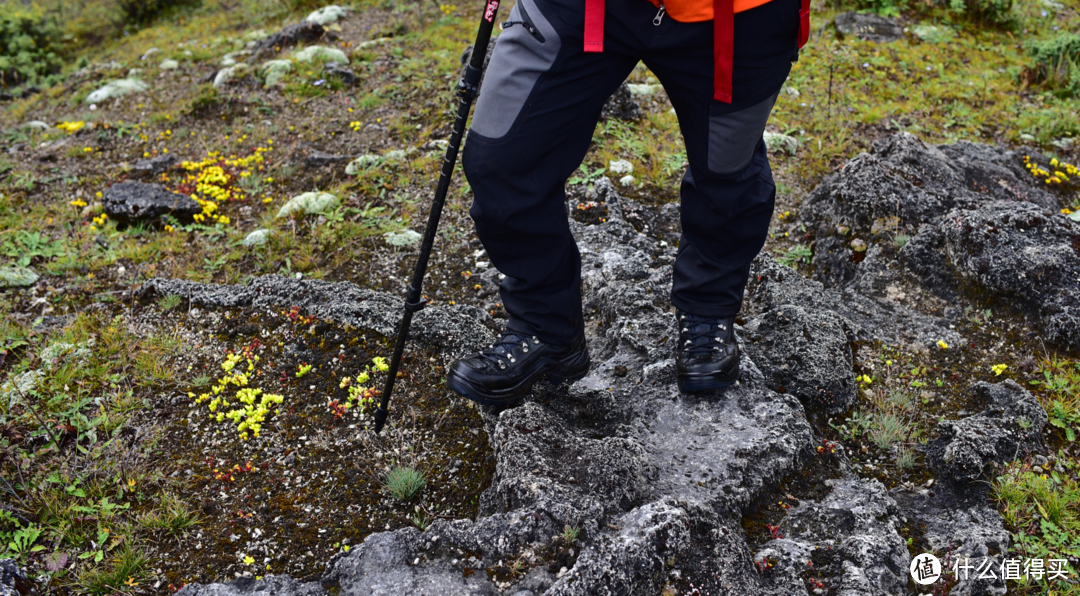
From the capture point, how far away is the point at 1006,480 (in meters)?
2.76

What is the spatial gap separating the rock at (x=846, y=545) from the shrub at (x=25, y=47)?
12.4m

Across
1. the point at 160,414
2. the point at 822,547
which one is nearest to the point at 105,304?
the point at 160,414

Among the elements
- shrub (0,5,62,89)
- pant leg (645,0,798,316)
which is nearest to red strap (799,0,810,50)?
pant leg (645,0,798,316)

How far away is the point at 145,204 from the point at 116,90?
4016mm

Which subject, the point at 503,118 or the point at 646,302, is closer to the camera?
the point at 503,118

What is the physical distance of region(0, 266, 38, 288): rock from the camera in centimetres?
448

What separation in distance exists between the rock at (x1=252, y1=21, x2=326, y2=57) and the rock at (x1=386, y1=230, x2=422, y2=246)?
192 inches

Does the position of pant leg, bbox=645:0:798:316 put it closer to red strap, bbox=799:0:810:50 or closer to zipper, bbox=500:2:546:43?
red strap, bbox=799:0:810:50

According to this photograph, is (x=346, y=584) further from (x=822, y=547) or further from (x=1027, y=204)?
(x=1027, y=204)

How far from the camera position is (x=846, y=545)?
2.44 metres

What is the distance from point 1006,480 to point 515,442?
2106mm

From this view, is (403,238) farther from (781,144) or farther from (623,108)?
(781,144)

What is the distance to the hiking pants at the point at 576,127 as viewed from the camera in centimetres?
240

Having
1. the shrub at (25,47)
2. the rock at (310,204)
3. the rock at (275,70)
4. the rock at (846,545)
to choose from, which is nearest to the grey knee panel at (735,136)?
the rock at (846,545)
